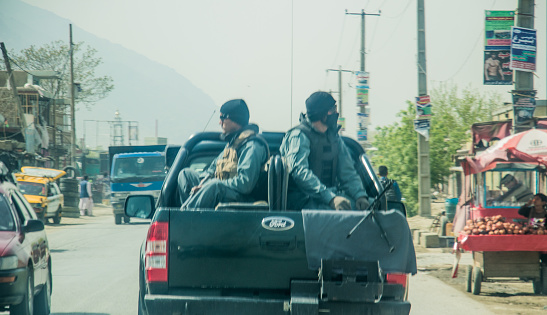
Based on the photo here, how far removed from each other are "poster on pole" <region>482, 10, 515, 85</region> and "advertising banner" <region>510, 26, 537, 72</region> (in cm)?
122

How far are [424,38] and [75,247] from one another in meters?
11.8

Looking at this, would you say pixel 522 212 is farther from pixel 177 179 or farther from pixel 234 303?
pixel 234 303

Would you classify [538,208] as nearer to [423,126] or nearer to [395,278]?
[395,278]

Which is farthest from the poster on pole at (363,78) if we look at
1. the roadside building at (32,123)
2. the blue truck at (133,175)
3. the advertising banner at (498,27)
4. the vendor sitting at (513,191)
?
the vendor sitting at (513,191)

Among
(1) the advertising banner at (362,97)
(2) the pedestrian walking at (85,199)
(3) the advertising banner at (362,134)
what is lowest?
(2) the pedestrian walking at (85,199)

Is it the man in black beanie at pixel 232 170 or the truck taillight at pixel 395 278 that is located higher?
the man in black beanie at pixel 232 170

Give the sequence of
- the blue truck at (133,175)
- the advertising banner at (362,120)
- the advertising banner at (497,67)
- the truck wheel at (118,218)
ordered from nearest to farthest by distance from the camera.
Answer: the advertising banner at (497,67)
the blue truck at (133,175)
the truck wheel at (118,218)
the advertising banner at (362,120)

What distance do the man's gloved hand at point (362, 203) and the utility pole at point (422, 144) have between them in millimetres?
16187

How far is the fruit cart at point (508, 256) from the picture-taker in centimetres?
1044

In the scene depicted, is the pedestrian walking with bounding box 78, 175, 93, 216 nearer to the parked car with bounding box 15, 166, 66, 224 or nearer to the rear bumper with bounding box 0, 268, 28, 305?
the parked car with bounding box 15, 166, 66, 224

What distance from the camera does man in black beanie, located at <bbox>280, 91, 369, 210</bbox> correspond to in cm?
553

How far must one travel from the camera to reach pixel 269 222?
4555mm

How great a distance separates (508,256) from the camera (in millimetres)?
10586

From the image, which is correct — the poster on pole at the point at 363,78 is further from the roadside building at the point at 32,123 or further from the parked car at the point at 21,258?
the parked car at the point at 21,258
